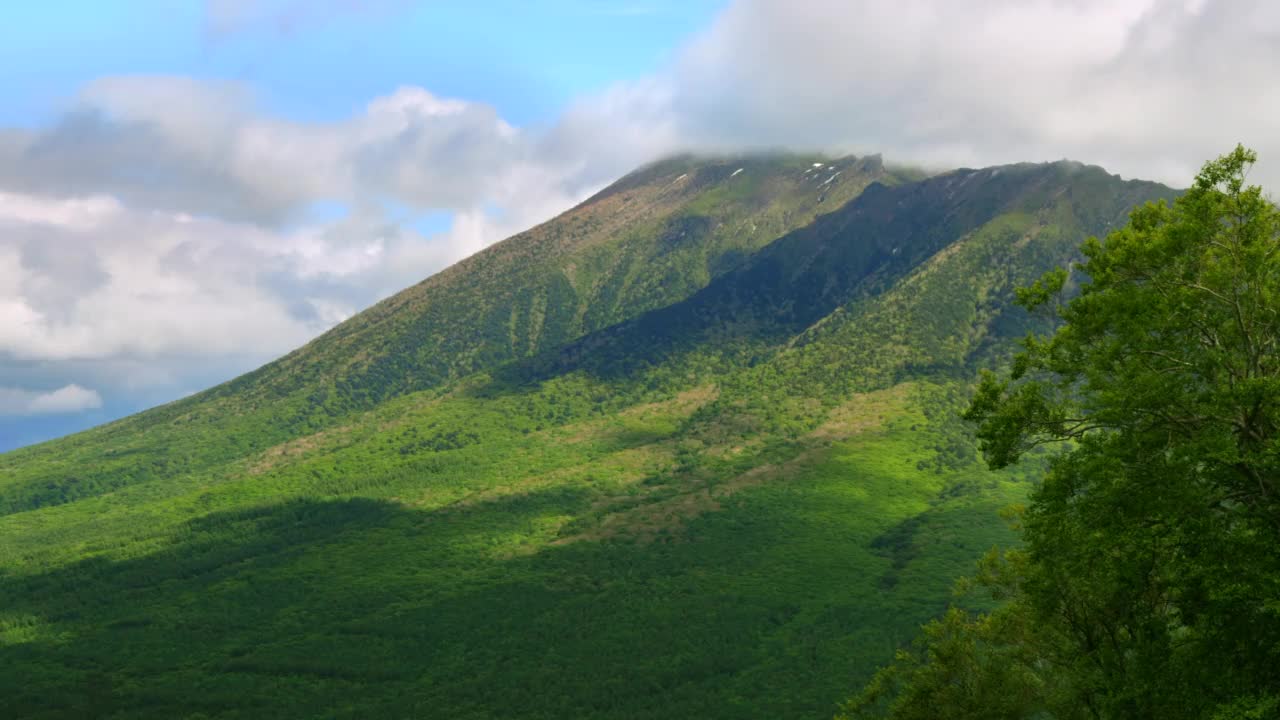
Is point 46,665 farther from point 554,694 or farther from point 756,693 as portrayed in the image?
point 756,693

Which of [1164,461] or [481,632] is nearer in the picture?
[1164,461]

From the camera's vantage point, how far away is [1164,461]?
81.3 feet

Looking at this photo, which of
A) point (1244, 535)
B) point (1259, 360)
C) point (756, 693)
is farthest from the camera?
point (756, 693)

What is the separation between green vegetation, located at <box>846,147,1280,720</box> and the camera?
903 inches

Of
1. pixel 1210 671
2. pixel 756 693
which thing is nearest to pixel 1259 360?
pixel 1210 671

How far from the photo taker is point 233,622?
175m

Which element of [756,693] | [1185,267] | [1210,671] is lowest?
[756,693]

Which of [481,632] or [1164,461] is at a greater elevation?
[1164,461]

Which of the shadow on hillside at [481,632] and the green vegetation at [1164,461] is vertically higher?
the green vegetation at [1164,461]

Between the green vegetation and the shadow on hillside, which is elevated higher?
the green vegetation

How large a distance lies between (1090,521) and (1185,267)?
7.45 metres

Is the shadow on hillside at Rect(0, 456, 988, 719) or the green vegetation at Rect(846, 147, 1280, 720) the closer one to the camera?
the green vegetation at Rect(846, 147, 1280, 720)

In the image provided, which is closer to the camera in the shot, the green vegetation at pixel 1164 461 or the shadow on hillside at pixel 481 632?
the green vegetation at pixel 1164 461

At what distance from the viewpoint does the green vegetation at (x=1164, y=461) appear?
75.3 ft
